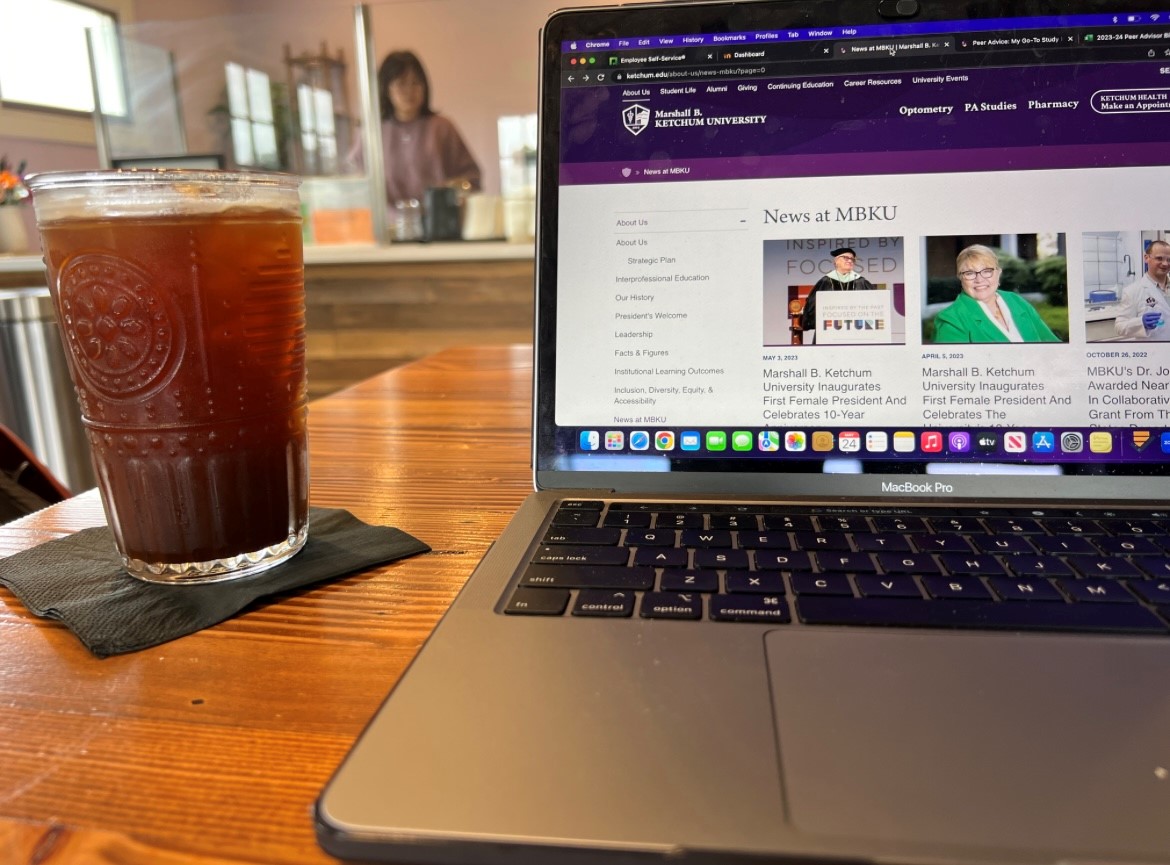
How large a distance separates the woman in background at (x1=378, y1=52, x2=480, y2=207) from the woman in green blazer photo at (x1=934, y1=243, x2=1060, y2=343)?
302 centimetres

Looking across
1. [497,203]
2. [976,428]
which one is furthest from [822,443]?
[497,203]

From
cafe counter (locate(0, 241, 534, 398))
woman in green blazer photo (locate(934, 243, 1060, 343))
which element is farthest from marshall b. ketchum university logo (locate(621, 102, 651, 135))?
cafe counter (locate(0, 241, 534, 398))

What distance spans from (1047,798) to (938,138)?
1.34 ft

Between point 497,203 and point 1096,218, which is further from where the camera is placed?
point 497,203

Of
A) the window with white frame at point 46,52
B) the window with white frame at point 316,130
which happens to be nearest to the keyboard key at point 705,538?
the window with white frame at point 316,130

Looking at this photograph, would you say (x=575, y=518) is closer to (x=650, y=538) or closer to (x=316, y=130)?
(x=650, y=538)

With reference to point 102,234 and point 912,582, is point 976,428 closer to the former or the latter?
point 912,582

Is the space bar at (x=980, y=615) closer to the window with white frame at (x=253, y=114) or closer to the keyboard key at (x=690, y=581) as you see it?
the keyboard key at (x=690, y=581)

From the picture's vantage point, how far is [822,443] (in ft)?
1.68

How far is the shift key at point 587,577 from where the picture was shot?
0.38 m

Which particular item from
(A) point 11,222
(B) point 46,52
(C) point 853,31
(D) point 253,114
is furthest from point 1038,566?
(B) point 46,52

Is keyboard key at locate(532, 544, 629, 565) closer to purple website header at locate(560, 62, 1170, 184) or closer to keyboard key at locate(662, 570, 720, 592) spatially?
keyboard key at locate(662, 570, 720, 592)

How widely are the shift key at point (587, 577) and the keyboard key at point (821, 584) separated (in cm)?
7

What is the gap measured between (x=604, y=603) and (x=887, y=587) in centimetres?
13
